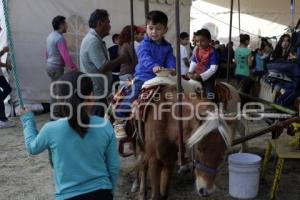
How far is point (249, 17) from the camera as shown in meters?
14.1

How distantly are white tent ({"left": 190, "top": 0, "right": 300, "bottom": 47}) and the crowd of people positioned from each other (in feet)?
26.9

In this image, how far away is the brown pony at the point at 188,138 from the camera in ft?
8.18

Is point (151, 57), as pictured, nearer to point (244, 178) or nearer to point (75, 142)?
point (244, 178)

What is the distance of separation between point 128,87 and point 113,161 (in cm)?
181

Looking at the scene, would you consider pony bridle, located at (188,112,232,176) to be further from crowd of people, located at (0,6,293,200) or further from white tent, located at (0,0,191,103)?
white tent, located at (0,0,191,103)

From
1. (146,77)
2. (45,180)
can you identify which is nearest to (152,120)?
(146,77)

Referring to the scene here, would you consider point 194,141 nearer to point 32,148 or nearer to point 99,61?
point 32,148

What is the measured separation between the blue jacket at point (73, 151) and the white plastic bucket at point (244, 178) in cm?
201

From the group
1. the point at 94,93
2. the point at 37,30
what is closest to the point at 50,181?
the point at 94,93

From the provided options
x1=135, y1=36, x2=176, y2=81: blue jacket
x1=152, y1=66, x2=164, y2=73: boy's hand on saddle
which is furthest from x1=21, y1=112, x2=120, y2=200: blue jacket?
x1=135, y1=36, x2=176, y2=81: blue jacket

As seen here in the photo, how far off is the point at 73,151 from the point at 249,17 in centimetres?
1335

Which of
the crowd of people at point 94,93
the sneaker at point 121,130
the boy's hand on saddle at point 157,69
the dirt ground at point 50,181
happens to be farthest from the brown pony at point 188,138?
the dirt ground at point 50,181

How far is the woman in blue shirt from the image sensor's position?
180cm

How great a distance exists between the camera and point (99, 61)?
12.3 feet
